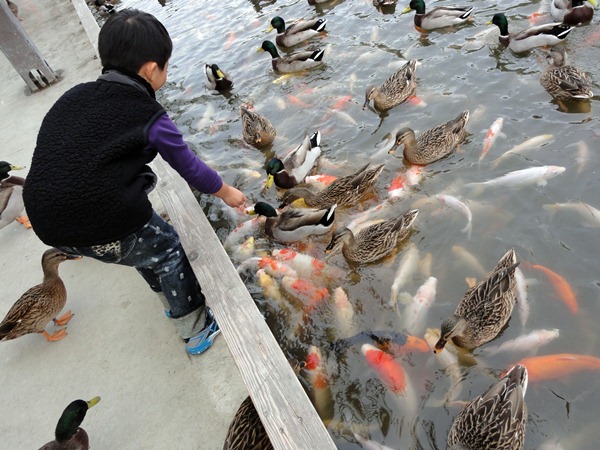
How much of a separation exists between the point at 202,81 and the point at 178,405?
7580 mm

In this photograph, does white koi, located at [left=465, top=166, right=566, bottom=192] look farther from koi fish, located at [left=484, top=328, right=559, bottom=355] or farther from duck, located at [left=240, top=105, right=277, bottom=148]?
duck, located at [left=240, top=105, right=277, bottom=148]

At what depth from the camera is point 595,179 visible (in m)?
4.84

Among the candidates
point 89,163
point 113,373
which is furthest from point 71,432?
point 89,163

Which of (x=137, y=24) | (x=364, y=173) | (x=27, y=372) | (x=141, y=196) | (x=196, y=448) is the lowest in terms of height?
(x=364, y=173)

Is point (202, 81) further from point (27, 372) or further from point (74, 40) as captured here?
point (27, 372)

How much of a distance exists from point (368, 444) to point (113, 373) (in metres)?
2.15

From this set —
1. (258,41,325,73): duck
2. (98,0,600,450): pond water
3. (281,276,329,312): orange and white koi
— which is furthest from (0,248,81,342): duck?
(258,41,325,73): duck

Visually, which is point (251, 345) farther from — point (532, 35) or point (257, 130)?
point (532, 35)

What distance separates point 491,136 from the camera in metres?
A: 5.73

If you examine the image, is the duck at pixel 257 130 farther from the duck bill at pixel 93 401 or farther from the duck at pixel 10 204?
the duck bill at pixel 93 401

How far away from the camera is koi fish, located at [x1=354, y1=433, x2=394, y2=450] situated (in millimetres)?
3275

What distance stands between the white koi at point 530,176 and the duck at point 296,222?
2019 millimetres

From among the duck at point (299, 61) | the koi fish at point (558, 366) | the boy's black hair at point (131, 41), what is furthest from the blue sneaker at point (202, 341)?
the duck at point (299, 61)

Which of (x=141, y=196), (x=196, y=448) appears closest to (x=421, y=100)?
(x=141, y=196)
